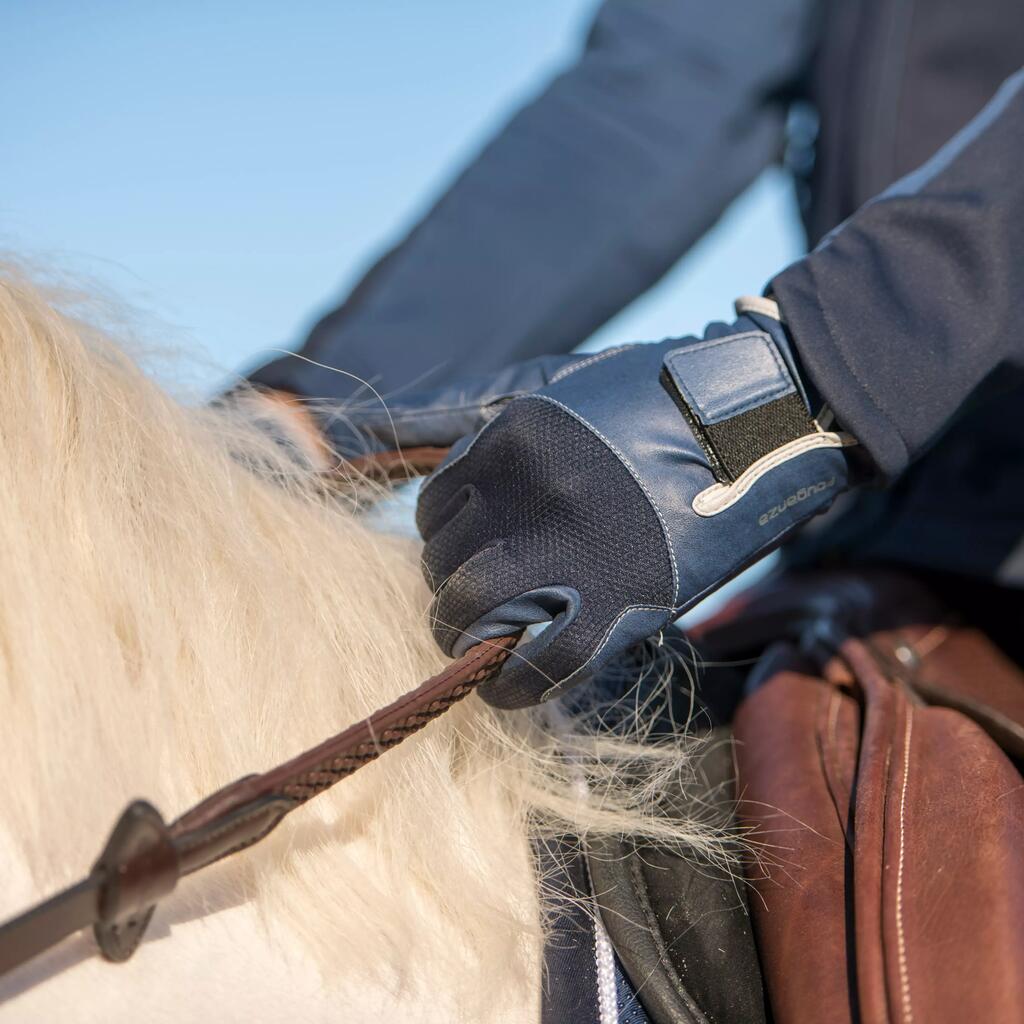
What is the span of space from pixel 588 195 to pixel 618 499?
826mm

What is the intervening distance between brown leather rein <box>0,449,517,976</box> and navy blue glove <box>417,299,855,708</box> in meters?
0.10

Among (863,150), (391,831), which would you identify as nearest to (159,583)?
(391,831)

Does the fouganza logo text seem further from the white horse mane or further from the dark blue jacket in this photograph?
the white horse mane

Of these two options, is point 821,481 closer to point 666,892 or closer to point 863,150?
point 666,892

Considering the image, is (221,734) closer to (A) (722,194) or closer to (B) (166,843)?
(B) (166,843)

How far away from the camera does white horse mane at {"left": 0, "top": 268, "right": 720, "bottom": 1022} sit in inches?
18.3

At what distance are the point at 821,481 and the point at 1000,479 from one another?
486 mm

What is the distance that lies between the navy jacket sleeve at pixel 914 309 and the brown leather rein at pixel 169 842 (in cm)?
37

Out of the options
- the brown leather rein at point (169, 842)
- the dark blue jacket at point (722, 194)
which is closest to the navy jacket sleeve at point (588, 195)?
the dark blue jacket at point (722, 194)

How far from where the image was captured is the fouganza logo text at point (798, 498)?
0.61 meters

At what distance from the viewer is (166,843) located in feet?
1.36

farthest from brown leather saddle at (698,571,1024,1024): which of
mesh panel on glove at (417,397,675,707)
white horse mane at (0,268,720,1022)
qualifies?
mesh panel on glove at (417,397,675,707)

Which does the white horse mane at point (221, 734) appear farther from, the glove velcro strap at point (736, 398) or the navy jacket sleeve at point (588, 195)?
the navy jacket sleeve at point (588, 195)

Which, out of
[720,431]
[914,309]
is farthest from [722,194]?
[720,431]
